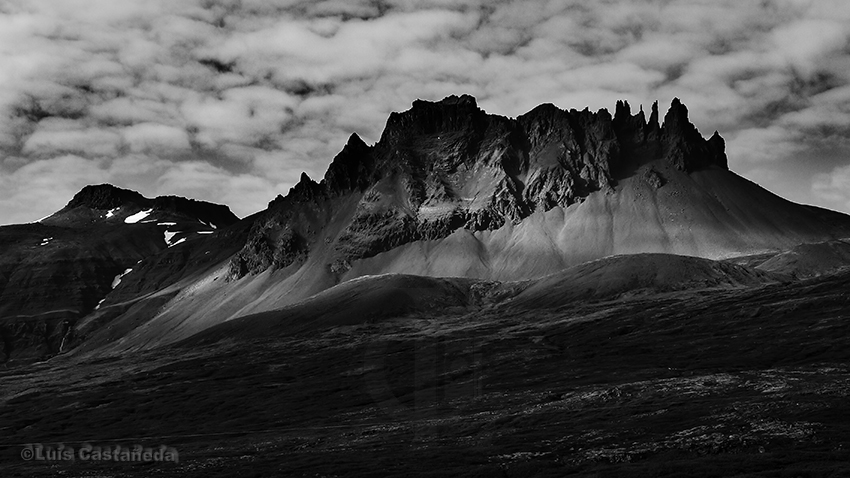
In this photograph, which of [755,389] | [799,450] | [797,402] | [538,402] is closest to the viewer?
[799,450]

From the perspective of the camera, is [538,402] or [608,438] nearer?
[608,438]

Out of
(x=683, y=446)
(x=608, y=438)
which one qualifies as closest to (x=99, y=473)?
(x=608, y=438)

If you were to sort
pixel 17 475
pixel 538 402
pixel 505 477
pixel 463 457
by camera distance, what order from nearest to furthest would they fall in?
pixel 505 477 → pixel 463 457 → pixel 17 475 → pixel 538 402

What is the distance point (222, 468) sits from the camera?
103062 millimetres

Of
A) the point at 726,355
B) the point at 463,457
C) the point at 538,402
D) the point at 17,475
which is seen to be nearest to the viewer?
the point at 463,457

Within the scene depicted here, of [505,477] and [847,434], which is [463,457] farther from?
[847,434]

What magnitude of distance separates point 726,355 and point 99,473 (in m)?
133

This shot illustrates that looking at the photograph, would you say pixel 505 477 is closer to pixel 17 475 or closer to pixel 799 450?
pixel 799 450

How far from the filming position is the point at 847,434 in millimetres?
80875

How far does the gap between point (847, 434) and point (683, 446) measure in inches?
659

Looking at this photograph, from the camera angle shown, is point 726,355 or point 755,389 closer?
point 755,389

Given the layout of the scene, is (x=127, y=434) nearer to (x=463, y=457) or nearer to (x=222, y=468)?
(x=222, y=468)

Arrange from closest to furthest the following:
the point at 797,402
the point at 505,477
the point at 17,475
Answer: the point at 505,477 < the point at 797,402 < the point at 17,475

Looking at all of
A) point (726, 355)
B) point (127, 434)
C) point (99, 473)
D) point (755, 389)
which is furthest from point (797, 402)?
point (127, 434)
